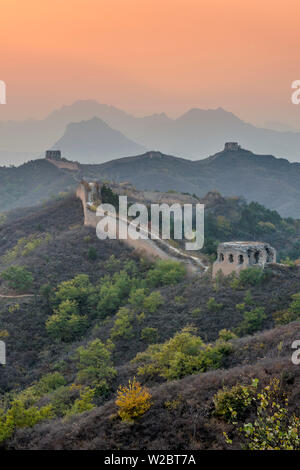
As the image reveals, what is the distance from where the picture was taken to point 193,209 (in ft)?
210

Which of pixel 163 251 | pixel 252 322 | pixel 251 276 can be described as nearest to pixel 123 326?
pixel 252 322

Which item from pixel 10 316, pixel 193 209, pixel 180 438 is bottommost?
pixel 10 316

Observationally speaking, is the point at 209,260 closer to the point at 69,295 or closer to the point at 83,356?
the point at 69,295

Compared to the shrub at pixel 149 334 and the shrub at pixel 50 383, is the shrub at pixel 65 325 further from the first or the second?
the shrub at pixel 50 383

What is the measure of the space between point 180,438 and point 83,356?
1231cm

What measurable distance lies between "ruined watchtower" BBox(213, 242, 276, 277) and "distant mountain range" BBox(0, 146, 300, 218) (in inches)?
2657

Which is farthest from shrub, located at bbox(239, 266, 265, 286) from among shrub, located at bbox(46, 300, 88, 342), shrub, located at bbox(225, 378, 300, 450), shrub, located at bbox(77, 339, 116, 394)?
shrub, located at bbox(225, 378, 300, 450)

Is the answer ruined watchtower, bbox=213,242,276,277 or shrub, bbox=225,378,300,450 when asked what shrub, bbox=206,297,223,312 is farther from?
shrub, bbox=225,378,300,450

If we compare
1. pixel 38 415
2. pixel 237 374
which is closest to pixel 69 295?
pixel 38 415

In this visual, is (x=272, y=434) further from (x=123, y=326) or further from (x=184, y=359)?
(x=123, y=326)

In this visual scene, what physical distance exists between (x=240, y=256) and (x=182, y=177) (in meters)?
99.5

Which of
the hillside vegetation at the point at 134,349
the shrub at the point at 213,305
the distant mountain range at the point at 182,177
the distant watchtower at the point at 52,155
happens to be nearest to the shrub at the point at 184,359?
the hillside vegetation at the point at 134,349

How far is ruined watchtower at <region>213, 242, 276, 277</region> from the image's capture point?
92.5 feet

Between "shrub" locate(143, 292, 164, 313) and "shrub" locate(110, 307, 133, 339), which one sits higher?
"shrub" locate(143, 292, 164, 313)
